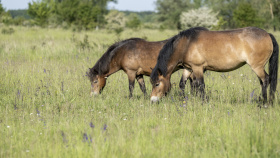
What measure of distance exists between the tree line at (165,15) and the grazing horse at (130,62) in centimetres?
1608

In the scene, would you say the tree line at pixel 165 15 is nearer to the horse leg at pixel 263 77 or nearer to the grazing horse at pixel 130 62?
the grazing horse at pixel 130 62

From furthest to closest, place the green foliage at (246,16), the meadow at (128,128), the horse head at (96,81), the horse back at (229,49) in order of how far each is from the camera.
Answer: the green foliage at (246,16) < the horse head at (96,81) < the horse back at (229,49) < the meadow at (128,128)

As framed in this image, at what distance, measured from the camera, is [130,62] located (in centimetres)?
672

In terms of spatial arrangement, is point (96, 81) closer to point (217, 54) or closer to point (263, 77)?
point (217, 54)

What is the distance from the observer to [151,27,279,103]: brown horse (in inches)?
222

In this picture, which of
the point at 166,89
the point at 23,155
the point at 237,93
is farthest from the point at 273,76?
the point at 23,155

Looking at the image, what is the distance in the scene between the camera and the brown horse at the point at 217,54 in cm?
564

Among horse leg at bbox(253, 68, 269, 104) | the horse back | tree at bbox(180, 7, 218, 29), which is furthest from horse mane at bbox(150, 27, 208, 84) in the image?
tree at bbox(180, 7, 218, 29)

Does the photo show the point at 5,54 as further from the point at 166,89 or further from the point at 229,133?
the point at 229,133

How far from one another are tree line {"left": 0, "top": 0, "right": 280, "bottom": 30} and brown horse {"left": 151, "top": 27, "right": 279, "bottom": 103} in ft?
53.9

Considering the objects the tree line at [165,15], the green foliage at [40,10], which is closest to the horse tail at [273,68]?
the tree line at [165,15]

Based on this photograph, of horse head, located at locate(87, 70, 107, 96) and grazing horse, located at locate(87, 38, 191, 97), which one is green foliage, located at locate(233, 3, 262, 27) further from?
horse head, located at locate(87, 70, 107, 96)

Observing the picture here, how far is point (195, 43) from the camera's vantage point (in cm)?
596

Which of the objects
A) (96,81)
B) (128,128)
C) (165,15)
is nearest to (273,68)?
(128,128)
